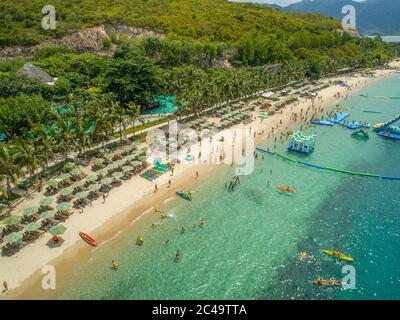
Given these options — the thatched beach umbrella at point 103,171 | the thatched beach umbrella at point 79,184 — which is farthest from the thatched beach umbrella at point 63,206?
the thatched beach umbrella at point 103,171

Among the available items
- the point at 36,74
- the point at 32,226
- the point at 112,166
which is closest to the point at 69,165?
the point at 112,166

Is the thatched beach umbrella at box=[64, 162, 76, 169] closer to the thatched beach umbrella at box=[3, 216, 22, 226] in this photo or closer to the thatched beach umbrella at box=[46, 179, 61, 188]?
the thatched beach umbrella at box=[46, 179, 61, 188]

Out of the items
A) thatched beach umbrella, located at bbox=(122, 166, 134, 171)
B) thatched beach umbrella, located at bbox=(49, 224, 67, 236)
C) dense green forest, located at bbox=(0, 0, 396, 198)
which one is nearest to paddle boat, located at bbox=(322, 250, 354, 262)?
thatched beach umbrella, located at bbox=(122, 166, 134, 171)

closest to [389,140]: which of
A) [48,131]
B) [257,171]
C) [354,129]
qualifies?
[354,129]

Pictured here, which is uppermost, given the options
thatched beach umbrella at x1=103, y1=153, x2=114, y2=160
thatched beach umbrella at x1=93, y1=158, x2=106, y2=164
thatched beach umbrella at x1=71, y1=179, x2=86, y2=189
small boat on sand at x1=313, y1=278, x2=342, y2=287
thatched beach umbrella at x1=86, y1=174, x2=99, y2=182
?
thatched beach umbrella at x1=93, y1=158, x2=106, y2=164

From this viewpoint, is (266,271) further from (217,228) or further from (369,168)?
(369,168)

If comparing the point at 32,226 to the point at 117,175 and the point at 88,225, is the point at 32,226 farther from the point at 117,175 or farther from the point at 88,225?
the point at 117,175

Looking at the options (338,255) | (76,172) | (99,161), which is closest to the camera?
(338,255)
